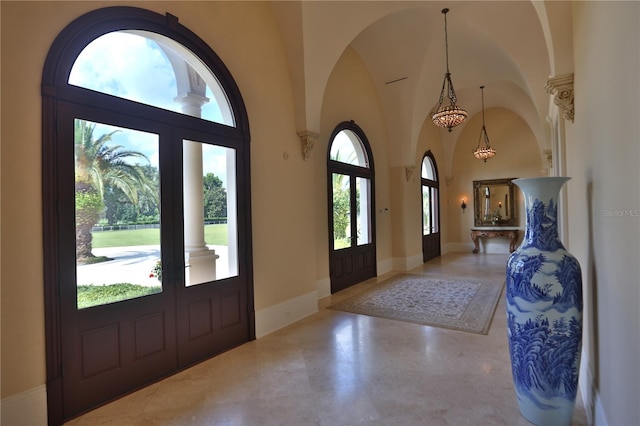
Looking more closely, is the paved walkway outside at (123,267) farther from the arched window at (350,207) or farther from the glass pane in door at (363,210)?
the glass pane in door at (363,210)

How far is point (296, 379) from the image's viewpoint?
2.74m

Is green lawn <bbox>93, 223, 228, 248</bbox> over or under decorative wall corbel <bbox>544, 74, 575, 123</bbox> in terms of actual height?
under

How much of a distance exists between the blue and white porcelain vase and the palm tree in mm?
3099

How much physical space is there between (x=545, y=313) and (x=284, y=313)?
9.70 ft

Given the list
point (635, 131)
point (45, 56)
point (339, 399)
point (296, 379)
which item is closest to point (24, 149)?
point (45, 56)

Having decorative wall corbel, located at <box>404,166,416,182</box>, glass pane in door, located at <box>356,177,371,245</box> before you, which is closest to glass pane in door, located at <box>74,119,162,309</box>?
glass pane in door, located at <box>356,177,371,245</box>

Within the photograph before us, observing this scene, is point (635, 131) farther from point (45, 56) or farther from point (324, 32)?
point (324, 32)

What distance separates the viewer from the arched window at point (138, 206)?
2285mm

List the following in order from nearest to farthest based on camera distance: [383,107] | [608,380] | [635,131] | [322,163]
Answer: [635,131], [608,380], [322,163], [383,107]

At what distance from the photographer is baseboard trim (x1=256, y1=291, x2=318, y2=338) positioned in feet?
12.5

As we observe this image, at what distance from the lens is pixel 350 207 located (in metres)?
6.36

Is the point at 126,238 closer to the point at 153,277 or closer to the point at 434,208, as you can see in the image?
the point at 153,277

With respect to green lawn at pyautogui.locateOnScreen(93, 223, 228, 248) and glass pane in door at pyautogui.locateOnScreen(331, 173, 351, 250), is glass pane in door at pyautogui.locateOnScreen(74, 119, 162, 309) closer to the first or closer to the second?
green lawn at pyautogui.locateOnScreen(93, 223, 228, 248)

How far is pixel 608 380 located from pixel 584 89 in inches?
73.9
